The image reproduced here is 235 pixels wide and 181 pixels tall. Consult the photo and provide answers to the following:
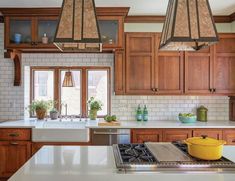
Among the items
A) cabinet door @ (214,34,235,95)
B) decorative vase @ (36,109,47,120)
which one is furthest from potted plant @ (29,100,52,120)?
cabinet door @ (214,34,235,95)

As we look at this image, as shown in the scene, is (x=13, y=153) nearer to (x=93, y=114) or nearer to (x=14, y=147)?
(x=14, y=147)

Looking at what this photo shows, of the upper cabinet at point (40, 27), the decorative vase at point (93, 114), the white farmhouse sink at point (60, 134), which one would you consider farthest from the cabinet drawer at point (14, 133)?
the upper cabinet at point (40, 27)

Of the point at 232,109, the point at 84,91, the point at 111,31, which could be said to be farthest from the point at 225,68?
the point at 84,91

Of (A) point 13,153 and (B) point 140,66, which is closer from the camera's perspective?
(A) point 13,153

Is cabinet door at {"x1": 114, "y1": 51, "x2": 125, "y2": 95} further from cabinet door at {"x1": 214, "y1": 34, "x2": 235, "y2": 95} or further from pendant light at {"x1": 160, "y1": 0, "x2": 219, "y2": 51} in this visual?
pendant light at {"x1": 160, "y1": 0, "x2": 219, "y2": 51}

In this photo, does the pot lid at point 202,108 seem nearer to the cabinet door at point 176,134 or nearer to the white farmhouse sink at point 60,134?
the cabinet door at point 176,134

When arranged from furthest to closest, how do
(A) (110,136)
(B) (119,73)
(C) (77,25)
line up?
(B) (119,73) → (A) (110,136) → (C) (77,25)

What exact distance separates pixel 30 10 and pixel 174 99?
2723mm

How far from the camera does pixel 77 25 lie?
6.12ft

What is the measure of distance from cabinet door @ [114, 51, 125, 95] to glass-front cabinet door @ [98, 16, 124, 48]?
0.63 feet

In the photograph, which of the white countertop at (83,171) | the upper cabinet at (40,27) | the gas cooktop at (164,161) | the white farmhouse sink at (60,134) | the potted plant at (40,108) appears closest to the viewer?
the white countertop at (83,171)

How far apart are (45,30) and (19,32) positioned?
40 cm

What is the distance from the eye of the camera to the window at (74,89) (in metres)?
4.76

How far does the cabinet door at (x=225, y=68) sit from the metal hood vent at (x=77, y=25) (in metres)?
2.98
